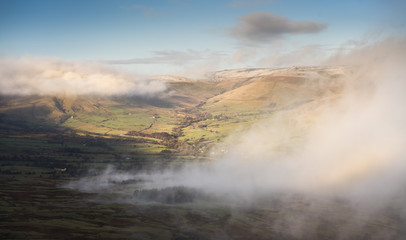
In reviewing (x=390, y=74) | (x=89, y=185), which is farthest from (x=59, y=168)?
(x=390, y=74)

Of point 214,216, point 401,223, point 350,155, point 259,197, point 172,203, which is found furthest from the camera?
point 350,155

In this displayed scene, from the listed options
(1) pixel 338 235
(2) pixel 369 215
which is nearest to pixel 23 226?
(1) pixel 338 235

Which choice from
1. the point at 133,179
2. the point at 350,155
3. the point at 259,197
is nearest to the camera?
the point at 259,197

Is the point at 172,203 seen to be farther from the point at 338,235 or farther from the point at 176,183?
the point at 338,235

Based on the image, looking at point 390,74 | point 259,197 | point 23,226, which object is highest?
point 390,74

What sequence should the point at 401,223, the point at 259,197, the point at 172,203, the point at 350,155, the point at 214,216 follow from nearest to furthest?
the point at 401,223 → the point at 214,216 → the point at 172,203 → the point at 259,197 → the point at 350,155

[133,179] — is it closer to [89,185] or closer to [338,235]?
[89,185]

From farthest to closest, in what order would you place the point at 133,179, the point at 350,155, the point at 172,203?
the point at 350,155 < the point at 133,179 < the point at 172,203

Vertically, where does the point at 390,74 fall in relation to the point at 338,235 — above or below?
above

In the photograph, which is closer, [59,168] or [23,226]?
[23,226]
